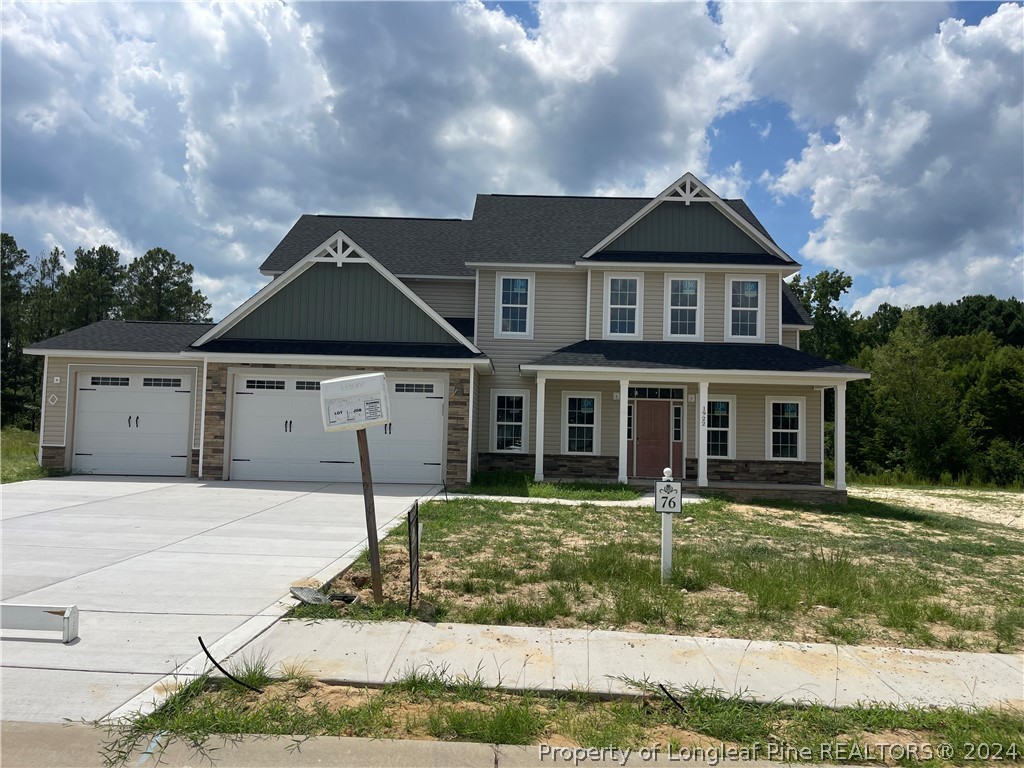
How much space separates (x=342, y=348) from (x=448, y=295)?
16.6 feet

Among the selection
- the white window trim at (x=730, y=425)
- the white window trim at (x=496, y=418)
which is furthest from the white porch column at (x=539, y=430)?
the white window trim at (x=730, y=425)

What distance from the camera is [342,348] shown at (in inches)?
608

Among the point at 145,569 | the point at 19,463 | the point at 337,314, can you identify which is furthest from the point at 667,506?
the point at 19,463

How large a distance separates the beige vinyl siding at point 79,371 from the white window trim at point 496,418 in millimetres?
7811

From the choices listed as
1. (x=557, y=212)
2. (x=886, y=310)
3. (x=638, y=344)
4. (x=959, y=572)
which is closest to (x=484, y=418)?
(x=638, y=344)

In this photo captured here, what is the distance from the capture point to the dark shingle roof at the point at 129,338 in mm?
16484

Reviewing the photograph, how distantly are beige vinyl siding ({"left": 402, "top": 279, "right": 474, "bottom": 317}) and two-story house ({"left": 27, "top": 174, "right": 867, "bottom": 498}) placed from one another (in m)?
0.07

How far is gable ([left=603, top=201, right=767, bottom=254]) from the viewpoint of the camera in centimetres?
→ 1797

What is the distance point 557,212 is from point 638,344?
6214mm

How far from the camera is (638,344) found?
17734mm

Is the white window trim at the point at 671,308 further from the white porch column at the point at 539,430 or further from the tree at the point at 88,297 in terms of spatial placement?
the tree at the point at 88,297

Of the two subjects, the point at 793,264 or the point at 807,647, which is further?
the point at 793,264

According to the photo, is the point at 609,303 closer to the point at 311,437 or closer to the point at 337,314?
the point at 337,314

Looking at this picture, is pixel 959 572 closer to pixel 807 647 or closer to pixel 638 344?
pixel 807 647
